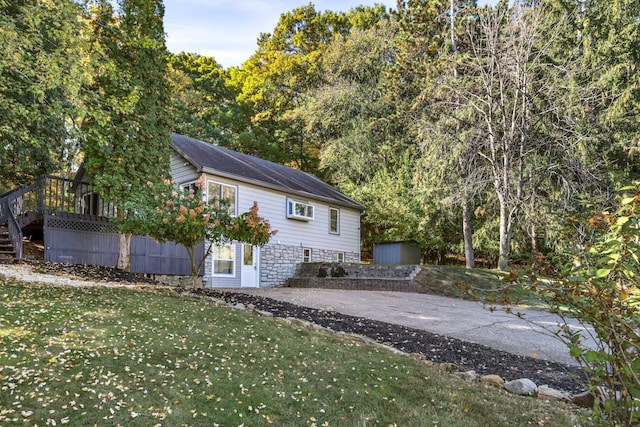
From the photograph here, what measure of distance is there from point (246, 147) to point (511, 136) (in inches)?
679

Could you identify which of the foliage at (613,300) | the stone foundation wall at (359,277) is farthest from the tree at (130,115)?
the foliage at (613,300)

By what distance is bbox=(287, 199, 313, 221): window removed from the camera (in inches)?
630

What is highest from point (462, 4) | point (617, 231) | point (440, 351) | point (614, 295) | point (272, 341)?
point (462, 4)

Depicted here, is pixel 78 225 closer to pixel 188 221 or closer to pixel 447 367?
pixel 188 221

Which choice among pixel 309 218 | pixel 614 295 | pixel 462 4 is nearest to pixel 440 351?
pixel 614 295

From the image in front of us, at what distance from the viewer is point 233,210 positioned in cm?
1415

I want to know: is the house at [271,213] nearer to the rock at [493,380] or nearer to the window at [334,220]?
the window at [334,220]

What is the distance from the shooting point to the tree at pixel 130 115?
9703 millimetres

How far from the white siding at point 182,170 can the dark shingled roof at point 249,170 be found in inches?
13.9

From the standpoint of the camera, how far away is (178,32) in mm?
11430

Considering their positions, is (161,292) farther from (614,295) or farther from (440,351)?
(614,295)

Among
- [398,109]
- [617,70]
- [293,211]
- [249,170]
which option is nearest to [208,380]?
[293,211]

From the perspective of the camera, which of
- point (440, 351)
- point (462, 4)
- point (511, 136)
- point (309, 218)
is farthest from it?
point (462, 4)

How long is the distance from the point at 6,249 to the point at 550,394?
1148 cm
